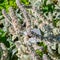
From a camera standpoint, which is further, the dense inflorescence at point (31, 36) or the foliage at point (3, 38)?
the foliage at point (3, 38)

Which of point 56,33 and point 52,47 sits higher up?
point 56,33

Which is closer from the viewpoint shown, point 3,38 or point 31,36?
point 31,36

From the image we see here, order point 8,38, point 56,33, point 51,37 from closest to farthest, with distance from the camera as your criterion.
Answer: point 51,37 → point 56,33 → point 8,38

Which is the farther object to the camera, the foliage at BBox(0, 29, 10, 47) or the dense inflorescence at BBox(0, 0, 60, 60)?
the foliage at BBox(0, 29, 10, 47)

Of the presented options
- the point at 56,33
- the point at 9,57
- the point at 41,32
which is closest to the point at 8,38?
the point at 9,57

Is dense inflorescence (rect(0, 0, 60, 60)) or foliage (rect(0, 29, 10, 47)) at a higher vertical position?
dense inflorescence (rect(0, 0, 60, 60))

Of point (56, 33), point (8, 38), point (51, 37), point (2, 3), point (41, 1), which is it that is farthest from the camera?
point (2, 3)

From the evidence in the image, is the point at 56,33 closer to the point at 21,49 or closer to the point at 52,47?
the point at 52,47

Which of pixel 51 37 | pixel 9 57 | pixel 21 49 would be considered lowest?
pixel 9 57

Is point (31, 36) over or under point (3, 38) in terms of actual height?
over

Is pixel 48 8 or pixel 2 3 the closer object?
pixel 48 8

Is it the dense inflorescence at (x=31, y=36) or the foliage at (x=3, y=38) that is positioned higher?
the dense inflorescence at (x=31, y=36)
